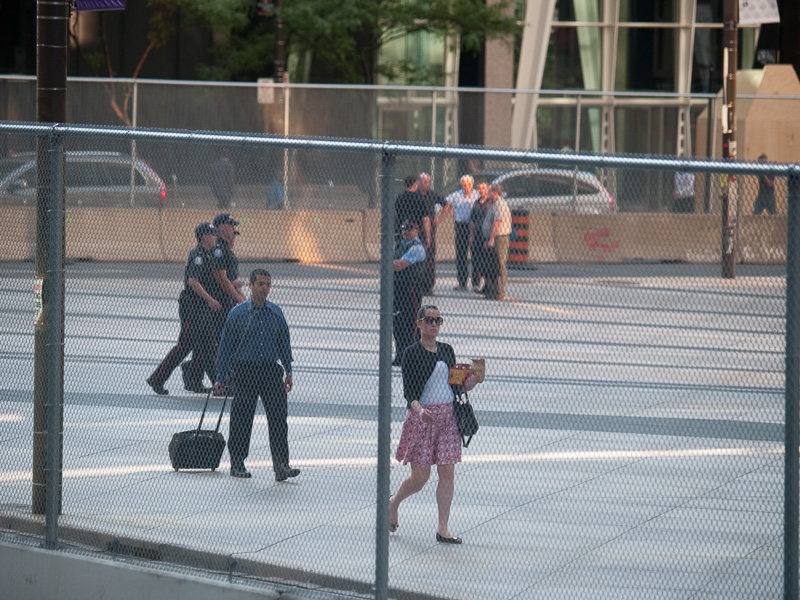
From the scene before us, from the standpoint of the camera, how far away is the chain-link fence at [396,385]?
5191mm

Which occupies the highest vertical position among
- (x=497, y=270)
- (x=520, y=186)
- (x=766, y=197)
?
(x=520, y=186)

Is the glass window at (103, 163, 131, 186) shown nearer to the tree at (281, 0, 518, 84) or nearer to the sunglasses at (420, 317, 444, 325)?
the sunglasses at (420, 317, 444, 325)

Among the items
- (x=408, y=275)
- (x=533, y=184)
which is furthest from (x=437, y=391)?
(x=533, y=184)

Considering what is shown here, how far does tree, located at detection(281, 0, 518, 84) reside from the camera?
29438mm

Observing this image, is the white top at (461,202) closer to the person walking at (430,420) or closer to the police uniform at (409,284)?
the police uniform at (409,284)

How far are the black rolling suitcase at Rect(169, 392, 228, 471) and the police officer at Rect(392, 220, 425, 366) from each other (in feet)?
3.80

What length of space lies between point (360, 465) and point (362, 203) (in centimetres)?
577

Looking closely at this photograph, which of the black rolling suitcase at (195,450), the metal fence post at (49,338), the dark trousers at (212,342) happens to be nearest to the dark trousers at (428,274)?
the dark trousers at (212,342)

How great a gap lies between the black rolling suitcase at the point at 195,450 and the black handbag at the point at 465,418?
1.32m

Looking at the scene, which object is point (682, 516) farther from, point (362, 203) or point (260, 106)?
point (260, 106)

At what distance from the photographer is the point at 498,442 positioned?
22.0ft

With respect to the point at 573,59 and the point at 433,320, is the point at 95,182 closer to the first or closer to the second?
the point at 433,320

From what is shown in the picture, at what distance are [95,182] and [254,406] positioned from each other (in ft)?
24.8

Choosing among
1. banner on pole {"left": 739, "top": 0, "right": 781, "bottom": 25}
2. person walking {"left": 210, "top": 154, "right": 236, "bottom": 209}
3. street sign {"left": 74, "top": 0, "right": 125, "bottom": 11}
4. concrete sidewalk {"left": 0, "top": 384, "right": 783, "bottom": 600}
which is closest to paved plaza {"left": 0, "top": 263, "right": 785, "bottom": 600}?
concrete sidewalk {"left": 0, "top": 384, "right": 783, "bottom": 600}
